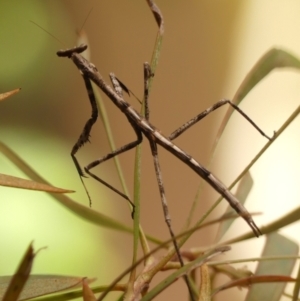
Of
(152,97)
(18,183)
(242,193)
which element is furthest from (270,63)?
(152,97)

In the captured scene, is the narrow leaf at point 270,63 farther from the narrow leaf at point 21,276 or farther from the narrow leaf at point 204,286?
the narrow leaf at point 21,276

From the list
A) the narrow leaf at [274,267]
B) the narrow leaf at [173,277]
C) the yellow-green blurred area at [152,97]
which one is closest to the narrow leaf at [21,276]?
the narrow leaf at [173,277]

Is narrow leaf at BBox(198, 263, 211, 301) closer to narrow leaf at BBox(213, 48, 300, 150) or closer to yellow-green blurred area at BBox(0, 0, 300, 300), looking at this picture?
narrow leaf at BBox(213, 48, 300, 150)

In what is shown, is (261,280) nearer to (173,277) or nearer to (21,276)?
(173,277)

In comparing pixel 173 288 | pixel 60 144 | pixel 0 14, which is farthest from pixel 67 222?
pixel 0 14

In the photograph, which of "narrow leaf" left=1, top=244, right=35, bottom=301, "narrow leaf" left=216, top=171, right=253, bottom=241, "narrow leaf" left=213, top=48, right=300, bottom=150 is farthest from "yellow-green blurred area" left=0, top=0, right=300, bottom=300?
"narrow leaf" left=1, top=244, right=35, bottom=301

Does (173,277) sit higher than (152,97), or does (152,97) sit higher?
(152,97)

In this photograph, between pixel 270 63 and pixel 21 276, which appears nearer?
pixel 21 276

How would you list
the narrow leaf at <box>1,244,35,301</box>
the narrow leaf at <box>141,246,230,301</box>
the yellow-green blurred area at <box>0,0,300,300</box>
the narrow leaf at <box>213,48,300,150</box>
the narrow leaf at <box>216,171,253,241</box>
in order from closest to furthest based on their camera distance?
the narrow leaf at <box>1,244,35,301</box>
the narrow leaf at <box>141,246,230,301</box>
the narrow leaf at <box>213,48,300,150</box>
the narrow leaf at <box>216,171,253,241</box>
the yellow-green blurred area at <box>0,0,300,300</box>
